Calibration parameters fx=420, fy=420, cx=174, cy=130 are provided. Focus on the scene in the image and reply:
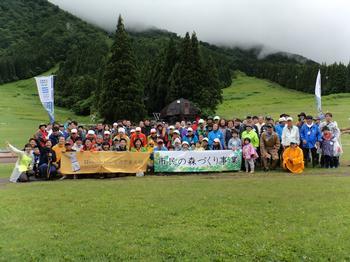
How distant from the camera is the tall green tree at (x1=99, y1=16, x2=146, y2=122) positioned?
2037 inches

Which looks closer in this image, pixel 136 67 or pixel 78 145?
pixel 78 145

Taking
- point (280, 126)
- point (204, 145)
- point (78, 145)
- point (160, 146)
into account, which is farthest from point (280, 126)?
point (78, 145)

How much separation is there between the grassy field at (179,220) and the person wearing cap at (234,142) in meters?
2.67

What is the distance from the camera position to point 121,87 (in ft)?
170

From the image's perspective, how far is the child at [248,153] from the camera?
16547 millimetres

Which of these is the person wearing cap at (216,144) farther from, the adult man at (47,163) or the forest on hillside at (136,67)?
the forest on hillside at (136,67)

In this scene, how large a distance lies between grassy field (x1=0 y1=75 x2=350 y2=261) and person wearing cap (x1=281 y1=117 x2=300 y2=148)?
2.47 metres

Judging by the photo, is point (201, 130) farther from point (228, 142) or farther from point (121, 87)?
point (121, 87)


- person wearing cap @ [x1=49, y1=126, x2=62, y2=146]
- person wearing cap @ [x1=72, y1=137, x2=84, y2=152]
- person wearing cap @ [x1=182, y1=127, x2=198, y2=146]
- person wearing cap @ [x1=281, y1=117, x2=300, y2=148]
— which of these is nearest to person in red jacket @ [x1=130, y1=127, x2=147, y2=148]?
person wearing cap @ [x1=182, y1=127, x2=198, y2=146]

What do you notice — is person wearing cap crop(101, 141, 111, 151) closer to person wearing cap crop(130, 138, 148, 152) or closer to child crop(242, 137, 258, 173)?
person wearing cap crop(130, 138, 148, 152)

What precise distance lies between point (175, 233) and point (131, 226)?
109 cm

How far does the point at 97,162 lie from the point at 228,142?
17.6 feet

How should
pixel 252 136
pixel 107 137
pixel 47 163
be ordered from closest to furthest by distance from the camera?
pixel 47 163 < pixel 252 136 < pixel 107 137

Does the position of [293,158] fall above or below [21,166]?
above
